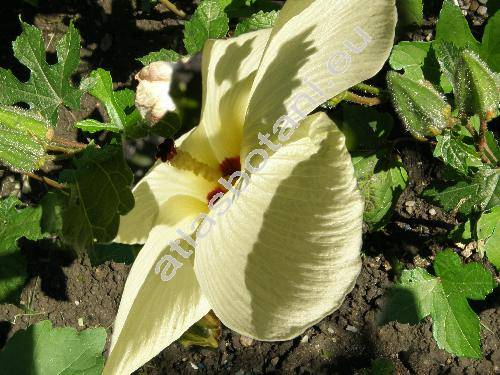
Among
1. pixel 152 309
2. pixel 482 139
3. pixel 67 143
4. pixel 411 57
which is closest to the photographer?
pixel 152 309

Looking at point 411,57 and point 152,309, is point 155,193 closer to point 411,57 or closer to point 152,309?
point 152,309

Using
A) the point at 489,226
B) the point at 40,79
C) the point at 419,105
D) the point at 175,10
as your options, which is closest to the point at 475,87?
the point at 419,105

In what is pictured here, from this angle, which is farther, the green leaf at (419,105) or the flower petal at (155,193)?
the green leaf at (419,105)

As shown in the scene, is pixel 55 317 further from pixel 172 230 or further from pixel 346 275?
pixel 346 275

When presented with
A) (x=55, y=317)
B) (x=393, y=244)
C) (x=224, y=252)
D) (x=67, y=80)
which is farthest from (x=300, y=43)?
(x=55, y=317)

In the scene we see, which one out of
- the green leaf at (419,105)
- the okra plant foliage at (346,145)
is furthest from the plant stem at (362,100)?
the green leaf at (419,105)

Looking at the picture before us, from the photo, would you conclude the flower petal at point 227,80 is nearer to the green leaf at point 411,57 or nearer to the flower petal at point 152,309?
the flower petal at point 152,309

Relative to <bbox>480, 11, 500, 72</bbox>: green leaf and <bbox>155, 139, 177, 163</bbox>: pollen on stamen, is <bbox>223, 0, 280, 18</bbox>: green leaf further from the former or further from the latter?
<bbox>155, 139, 177, 163</bbox>: pollen on stamen
